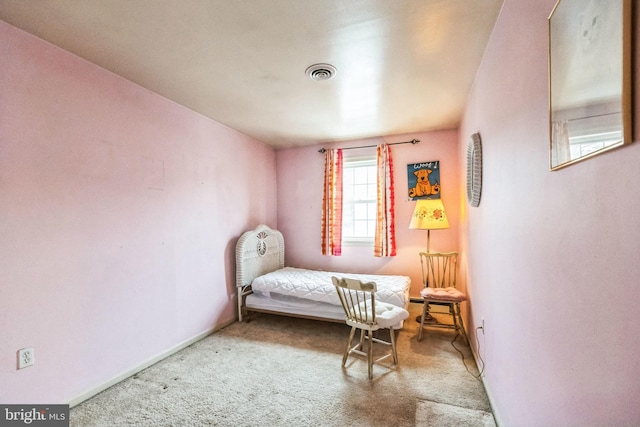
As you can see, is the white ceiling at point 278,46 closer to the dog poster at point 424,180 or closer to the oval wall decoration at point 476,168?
the oval wall decoration at point 476,168

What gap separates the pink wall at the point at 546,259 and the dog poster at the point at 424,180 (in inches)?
70.3

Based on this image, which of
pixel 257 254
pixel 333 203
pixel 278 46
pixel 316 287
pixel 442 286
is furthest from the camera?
pixel 333 203

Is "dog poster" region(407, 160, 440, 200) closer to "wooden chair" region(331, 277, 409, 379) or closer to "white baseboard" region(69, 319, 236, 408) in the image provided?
"wooden chair" region(331, 277, 409, 379)

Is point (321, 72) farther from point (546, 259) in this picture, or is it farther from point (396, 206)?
point (396, 206)

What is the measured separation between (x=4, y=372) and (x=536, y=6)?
320cm

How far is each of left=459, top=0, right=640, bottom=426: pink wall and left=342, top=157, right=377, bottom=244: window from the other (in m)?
2.21

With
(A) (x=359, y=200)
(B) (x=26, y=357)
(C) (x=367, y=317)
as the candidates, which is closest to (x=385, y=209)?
(A) (x=359, y=200)

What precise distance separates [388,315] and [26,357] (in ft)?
8.01

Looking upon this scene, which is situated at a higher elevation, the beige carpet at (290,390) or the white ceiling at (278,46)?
the white ceiling at (278,46)

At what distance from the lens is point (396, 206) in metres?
3.89

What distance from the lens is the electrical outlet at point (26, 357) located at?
164 centimetres

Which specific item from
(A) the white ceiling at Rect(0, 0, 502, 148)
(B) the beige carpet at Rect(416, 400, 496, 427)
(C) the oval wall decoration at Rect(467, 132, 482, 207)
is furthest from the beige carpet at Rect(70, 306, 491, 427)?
(A) the white ceiling at Rect(0, 0, 502, 148)

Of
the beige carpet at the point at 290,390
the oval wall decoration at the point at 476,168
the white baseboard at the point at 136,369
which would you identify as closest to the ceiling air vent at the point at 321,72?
the oval wall decoration at the point at 476,168

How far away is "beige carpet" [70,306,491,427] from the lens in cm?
174
